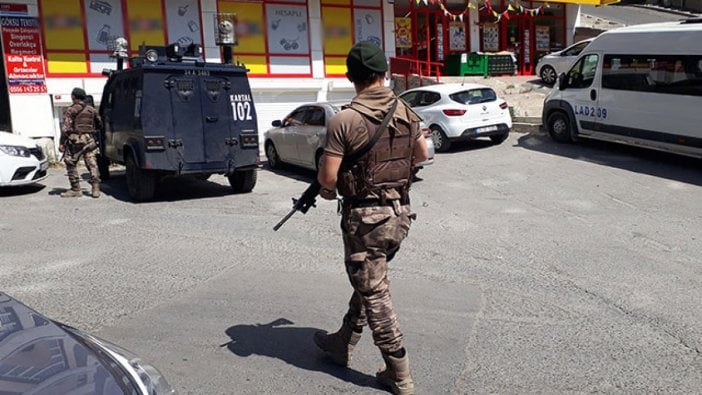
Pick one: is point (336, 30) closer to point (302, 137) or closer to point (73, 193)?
point (302, 137)

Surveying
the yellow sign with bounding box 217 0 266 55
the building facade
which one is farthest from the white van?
the yellow sign with bounding box 217 0 266 55

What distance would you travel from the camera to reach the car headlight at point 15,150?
34.7 ft

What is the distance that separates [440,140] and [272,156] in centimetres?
363

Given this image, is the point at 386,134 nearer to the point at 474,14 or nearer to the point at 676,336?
the point at 676,336

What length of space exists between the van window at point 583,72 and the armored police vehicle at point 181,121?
23.6 ft

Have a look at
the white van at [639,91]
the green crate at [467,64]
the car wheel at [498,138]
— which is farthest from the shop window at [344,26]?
the white van at [639,91]

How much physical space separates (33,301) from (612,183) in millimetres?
8909

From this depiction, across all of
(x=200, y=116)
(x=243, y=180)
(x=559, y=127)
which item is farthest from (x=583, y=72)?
(x=200, y=116)

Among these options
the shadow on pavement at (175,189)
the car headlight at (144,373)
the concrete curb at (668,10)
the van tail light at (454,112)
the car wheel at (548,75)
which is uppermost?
the concrete curb at (668,10)

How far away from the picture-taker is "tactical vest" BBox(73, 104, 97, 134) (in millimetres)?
10273

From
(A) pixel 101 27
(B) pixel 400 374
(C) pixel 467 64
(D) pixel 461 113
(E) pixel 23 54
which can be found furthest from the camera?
(C) pixel 467 64

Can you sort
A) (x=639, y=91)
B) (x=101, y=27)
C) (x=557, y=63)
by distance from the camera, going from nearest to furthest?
(x=639, y=91)
(x=101, y=27)
(x=557, y=63)

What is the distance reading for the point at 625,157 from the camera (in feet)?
42.5

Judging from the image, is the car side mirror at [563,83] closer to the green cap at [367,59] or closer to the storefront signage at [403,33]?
the storefront signage at [403,33]
